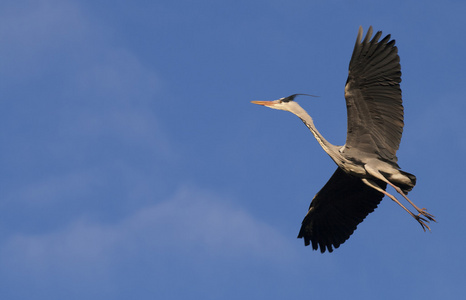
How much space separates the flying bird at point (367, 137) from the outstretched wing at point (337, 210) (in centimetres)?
2

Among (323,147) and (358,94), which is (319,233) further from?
(358,94)

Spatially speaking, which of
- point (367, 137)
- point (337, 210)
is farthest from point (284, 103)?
point (337, 210)

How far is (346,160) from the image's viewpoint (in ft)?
Answer: 39.7

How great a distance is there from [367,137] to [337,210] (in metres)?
2.52

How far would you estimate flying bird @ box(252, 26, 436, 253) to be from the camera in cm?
1120

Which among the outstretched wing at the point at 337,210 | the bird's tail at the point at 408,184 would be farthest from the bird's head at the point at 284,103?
the bird's tail at the point at 408,184

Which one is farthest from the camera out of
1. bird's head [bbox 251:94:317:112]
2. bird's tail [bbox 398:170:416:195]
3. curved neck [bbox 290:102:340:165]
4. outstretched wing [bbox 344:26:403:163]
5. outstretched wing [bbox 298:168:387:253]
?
outstretched wing [bbox 298:168:387:253]

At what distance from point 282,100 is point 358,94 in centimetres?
191

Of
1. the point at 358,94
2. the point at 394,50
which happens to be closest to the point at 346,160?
the point at 358,94

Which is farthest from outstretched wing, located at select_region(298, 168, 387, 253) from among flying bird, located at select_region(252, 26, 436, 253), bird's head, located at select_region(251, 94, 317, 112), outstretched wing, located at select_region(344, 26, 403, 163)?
bird's head, located at select_region(251, 94, 317, 112)

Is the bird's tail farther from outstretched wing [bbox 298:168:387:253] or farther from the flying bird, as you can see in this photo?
outstretched wing [bbox 298:168:387:253]

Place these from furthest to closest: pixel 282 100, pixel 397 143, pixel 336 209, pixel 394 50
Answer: pixel 336 209 → pixel 282 100 → pixel 397 143 → pixel 394 50

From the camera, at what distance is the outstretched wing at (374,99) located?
1116 cm

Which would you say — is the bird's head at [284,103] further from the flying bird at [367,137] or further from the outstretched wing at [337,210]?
the outstretched wing at [337,210]
